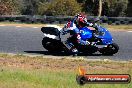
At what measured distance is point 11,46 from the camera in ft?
56.5

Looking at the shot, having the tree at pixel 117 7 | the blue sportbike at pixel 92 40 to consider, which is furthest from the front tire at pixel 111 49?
the tree at pixel 117 7

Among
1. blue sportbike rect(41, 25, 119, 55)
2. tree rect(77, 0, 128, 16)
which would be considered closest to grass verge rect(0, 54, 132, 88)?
blue sportbike rect(41, 25, 119, 55)

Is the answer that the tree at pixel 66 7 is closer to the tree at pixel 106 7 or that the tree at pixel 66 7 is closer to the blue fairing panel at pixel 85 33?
the tree at pixel 106 7

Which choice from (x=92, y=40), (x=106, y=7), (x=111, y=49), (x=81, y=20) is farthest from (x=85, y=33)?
(x=106, y=7)

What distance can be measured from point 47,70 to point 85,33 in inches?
170

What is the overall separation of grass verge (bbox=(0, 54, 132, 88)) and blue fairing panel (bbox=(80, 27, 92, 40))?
5.43 ft

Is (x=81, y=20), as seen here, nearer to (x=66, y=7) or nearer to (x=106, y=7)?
(x=66, y=7)

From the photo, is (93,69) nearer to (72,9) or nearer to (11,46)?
(11,46)

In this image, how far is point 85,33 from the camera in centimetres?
1516

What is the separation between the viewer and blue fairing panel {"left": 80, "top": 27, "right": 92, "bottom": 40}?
595 inches

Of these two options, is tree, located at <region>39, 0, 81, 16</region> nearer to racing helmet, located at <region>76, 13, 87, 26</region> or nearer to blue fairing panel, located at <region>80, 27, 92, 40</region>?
→ blue fairing panel, located at <region>80, 27, 92, 40</region>

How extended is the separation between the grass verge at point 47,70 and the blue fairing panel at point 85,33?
166 cm

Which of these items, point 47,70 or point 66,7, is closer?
point 47,70

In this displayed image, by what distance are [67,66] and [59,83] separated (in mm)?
3748
